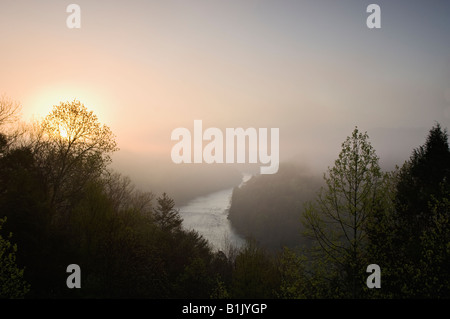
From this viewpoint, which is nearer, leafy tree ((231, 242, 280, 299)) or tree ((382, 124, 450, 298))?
tree ((382, 124, 450, 298))

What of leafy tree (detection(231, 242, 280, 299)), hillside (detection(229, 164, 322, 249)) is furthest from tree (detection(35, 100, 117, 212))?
hillside (detection(229, 164, 322, 249))

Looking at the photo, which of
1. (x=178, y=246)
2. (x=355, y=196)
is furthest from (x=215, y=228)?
(x=355, y=196)

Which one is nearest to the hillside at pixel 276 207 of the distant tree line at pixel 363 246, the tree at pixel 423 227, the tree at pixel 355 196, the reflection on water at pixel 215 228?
the reflection on water at pixel 215 228

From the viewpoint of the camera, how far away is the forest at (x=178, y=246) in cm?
1006

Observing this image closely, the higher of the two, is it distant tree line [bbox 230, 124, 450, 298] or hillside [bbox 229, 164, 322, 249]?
distant tree line [bbox 230, 124, 450, 298]

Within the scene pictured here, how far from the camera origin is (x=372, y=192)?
10.4m

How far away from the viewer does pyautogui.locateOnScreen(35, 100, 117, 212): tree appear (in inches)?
723

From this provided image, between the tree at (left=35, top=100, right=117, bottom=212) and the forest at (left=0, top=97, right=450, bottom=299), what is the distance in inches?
3.3

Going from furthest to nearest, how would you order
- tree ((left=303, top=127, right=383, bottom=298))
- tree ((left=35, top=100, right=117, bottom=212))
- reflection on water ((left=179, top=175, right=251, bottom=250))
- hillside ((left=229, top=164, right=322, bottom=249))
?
hillside ((left=229, top=164, right=322, bottom=249)) < reflection on water ((left=179, top=175, right=251, bottom=250)) < tree ((left=35, top=100, right=117, bottom=212)) < tree ((left=303, top=127, right=383, bottom=298))

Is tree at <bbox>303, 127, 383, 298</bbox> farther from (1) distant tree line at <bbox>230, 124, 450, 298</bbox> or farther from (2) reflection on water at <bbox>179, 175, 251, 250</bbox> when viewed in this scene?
(2) reflection on water at <bbox>179, 175, 251, 250</bbox>

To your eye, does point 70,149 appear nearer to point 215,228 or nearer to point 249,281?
point 249,281

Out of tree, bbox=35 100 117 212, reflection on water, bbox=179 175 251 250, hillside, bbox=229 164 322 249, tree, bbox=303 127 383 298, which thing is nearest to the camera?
tree, bbox=303 127 383 298

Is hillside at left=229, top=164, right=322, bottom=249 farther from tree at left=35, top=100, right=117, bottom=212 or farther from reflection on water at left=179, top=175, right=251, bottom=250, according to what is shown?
tree at left=35, top=100, right=117, bottom=212

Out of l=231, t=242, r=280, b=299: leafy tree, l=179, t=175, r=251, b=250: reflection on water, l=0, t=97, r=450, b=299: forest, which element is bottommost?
l=179, t=175, r=251, b=250: reflection on water
